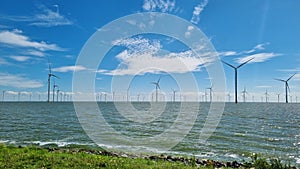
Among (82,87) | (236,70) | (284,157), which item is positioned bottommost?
(284,157)

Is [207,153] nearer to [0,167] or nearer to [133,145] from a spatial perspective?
[133,145]

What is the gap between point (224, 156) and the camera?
21.5 meters

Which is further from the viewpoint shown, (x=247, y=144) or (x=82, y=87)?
(x=247, y=144)

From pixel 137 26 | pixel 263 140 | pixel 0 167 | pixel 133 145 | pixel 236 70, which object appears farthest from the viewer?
pixel 236 70

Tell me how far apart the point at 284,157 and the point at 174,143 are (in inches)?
382

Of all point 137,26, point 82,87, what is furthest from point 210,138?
point 82,87

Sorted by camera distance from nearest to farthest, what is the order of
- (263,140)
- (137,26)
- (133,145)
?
(137,26) → (133,145) → (263,140)

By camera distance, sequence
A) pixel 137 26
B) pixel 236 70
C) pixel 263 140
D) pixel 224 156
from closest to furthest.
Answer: pixel 137 26 → pixel 224 156 → pixel 263 140 → pixel 236 70

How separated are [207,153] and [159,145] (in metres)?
5.29

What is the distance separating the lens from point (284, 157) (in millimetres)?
22438

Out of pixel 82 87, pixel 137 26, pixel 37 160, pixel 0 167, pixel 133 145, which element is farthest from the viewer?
pixel 133 145

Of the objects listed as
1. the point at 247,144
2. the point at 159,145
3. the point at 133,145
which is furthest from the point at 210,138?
the point at 133,145

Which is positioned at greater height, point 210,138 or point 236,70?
point 236,70

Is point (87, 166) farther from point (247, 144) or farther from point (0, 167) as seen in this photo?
point (247, 144)
